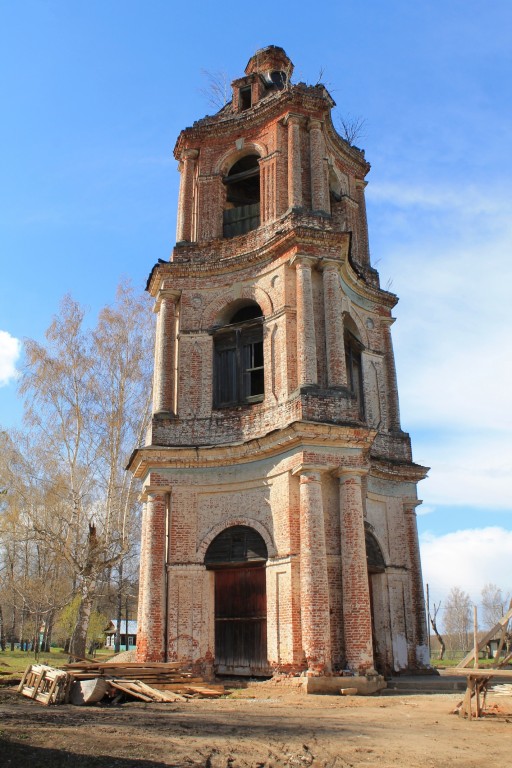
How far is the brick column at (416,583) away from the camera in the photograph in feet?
56.7

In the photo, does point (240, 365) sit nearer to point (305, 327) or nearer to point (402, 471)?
point (305, 327)

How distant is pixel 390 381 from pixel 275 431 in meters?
5.94

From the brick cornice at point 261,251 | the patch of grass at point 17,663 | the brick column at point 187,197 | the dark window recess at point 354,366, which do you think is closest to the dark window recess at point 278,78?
the brick column at point 187,197

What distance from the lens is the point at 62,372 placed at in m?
23.5

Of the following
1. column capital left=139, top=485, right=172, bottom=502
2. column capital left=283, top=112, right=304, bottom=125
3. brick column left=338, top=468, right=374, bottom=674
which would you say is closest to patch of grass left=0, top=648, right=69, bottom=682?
column capital left=139, top=485, right=172, bottom=502

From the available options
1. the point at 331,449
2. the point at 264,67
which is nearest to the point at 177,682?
the point at 331,449

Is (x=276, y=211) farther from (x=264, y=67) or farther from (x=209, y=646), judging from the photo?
(x=209, y=646)

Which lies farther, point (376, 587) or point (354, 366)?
point (354, 366)

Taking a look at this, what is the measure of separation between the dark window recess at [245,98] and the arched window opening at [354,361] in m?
8.27

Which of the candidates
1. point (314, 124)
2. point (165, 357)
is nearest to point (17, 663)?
point (165, 357)

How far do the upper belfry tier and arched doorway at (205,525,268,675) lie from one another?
7.61m

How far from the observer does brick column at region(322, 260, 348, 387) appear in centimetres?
1584

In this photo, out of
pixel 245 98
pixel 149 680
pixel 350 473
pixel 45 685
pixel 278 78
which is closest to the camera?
pixel 45 685

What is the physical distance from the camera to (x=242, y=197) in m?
21.3
